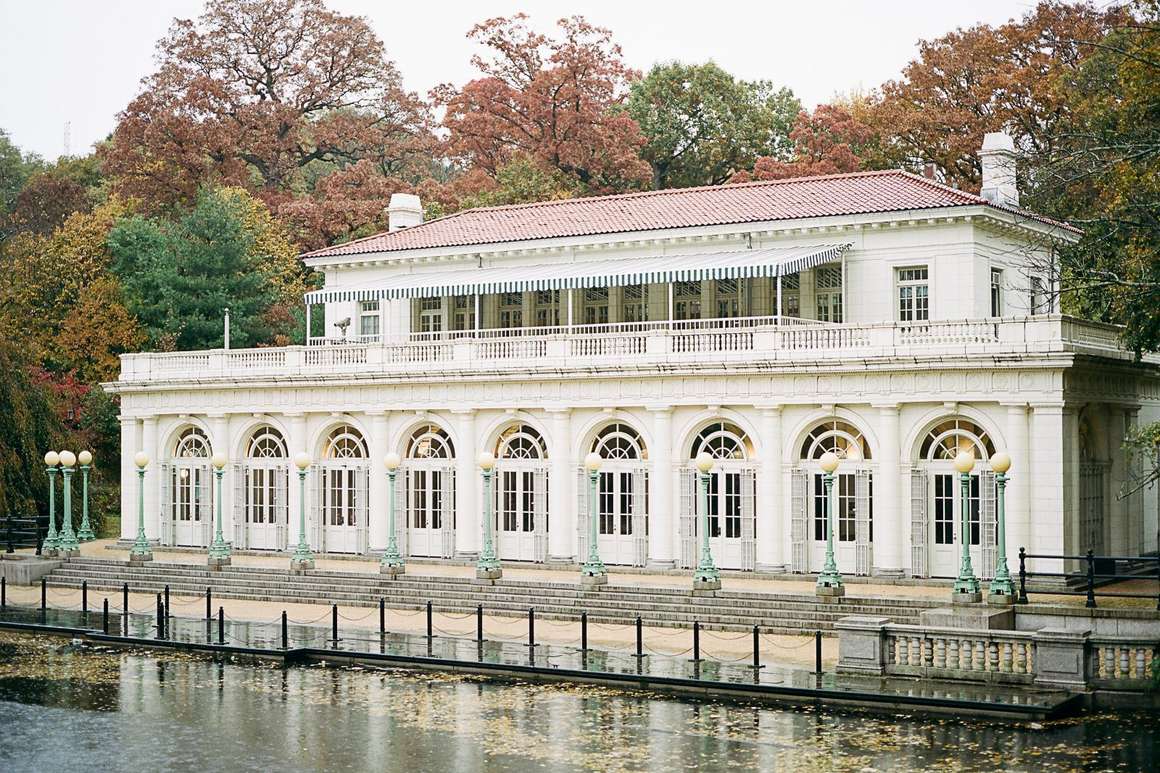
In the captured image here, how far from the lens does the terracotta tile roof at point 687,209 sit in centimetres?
3938

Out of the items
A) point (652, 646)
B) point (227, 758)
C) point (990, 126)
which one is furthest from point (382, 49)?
point (227, 758)

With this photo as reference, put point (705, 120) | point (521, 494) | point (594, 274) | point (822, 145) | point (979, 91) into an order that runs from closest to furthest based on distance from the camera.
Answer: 1. point (521, 494)
2. point (594, 274)
3. point (979, 91)
4. point (822, 145)
5. point (705, 120)

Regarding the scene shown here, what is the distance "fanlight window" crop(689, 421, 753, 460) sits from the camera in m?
37.0

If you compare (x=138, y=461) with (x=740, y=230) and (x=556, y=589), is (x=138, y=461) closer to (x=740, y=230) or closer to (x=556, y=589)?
(x=556, y=589)

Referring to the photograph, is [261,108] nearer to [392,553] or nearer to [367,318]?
[367,318]

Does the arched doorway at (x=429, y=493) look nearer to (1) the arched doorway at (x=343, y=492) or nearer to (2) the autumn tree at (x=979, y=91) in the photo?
(1) the arched doorway at (x=343, y=492)

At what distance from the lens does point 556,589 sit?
34438 mm

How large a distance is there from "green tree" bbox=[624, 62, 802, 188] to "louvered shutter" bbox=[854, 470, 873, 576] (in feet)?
113

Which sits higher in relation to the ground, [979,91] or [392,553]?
[979,91]

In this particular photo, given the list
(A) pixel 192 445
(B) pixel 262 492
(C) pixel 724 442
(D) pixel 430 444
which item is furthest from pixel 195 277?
(C) pixel 724 442

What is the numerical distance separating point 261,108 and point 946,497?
46502 mm

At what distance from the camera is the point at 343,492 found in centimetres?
4272

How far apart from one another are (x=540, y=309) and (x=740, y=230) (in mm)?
6793

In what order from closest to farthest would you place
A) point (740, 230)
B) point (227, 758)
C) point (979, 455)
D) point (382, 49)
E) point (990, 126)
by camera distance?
point (227, 758) → point (979, 455) → point (740, 230) → point (990, 126) → point (382, 49)
